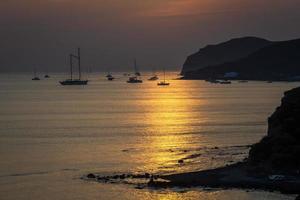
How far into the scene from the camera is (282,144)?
4466cm

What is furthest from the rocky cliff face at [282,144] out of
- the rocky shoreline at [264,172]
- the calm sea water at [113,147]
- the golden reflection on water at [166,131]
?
the golden reflection on water at [166,131]

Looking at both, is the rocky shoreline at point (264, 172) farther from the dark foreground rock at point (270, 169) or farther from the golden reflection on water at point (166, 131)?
the golden reflection on water at point (166, 131)

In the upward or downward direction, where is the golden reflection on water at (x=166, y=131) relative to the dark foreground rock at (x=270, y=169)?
downward

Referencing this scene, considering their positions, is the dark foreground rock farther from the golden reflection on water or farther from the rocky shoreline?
the golden reflection on water

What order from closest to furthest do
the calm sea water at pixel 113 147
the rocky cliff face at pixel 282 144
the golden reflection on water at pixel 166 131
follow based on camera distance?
the calm sea water at pixel 113 147 < the rocky cliff face at pixel 282 144 < the golden reflection on water at pixel 166 131

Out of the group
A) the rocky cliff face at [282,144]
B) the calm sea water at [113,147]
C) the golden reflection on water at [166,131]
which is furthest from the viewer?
the golden reflection on water at [166,131]

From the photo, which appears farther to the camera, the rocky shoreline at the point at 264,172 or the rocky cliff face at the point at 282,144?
the rocky cliff face at the point at 282,144

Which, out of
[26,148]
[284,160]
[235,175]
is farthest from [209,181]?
[26,148]

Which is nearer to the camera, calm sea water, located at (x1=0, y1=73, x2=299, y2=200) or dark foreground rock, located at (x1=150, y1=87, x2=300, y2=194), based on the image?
dark foreground rock, located at (x1=150, y1=87, x2=300, y2=194)

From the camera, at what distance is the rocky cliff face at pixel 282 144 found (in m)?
42.6

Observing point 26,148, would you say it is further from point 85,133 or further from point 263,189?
point 263,189

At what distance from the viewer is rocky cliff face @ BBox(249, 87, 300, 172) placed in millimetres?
42594

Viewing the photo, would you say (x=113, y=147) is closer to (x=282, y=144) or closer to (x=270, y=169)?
(x=282, y=144)

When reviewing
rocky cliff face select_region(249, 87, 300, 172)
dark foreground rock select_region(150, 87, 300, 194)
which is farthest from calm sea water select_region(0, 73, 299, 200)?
rocky cliff face select_region(249, 87, 300, 172)
